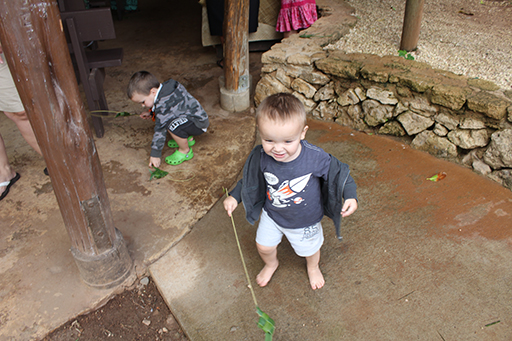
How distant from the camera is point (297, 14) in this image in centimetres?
455

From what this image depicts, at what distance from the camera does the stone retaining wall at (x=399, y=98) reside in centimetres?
283

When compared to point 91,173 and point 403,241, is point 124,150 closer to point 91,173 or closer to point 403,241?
point 91,173

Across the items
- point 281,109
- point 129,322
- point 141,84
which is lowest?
point 129,322

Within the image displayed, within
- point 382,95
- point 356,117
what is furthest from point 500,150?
point 356,117

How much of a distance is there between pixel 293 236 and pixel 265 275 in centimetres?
37

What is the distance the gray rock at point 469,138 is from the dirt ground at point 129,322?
2539 mm

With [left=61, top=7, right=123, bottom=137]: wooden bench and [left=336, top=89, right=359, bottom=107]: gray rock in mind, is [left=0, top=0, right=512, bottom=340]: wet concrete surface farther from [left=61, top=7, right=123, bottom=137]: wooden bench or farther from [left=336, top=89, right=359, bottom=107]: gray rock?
[left=61, top=7, right=123, bottom=137]: wooden bench

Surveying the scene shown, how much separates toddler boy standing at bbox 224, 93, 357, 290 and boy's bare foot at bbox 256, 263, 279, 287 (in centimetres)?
12

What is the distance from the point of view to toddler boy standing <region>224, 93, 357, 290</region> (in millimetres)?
1636

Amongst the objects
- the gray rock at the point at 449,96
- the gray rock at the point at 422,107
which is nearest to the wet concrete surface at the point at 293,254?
the gray rock at the point at 422,107

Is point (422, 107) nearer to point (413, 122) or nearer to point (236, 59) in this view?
point (413, 122)

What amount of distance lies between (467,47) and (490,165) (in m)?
1.40

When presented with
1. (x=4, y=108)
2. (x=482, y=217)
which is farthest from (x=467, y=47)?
(x=4, y=108)

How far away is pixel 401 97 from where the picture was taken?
3240 millimetres
